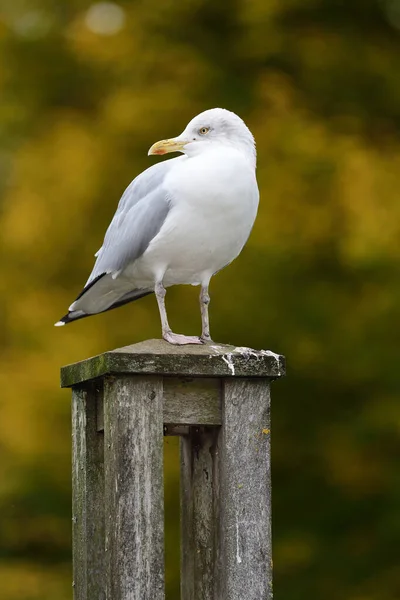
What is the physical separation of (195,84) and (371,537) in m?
2.69

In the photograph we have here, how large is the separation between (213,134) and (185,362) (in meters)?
0.93

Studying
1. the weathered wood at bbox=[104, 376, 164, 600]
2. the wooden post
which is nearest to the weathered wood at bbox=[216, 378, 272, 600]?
the wooden post

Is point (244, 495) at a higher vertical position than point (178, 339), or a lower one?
lower

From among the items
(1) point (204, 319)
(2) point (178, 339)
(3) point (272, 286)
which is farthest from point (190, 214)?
(3) point (272, 286)

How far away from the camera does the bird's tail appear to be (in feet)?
12.7

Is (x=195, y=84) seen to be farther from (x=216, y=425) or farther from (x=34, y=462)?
(x=216, y=425)

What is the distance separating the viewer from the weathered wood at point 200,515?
10.3 feet

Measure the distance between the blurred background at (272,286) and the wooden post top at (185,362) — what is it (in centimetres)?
351

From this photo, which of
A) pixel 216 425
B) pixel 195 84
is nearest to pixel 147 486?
pixel 216 425

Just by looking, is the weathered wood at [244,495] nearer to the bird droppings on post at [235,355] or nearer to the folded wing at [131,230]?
the bird droppings on post at [235,355]

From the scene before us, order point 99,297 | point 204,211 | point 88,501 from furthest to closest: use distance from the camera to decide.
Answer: point 99,297 < point 204,211 < point 88,501

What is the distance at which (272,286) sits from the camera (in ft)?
22.3

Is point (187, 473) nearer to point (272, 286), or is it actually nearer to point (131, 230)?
point (131, 230)

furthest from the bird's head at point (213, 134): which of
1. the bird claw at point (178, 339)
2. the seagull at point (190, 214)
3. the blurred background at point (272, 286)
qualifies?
the blurred background at point (272, 286)
